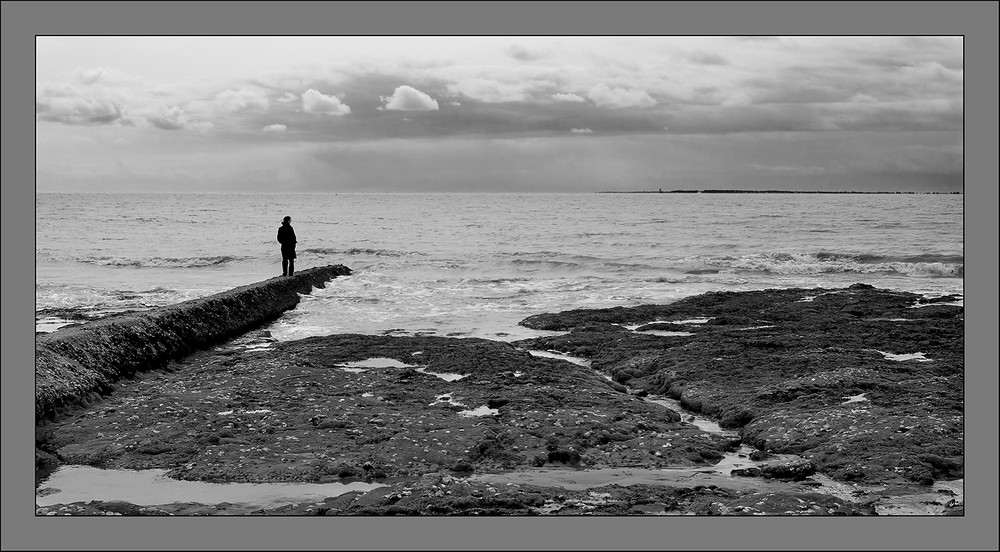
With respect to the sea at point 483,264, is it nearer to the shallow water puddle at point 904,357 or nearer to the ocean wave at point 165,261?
the ocean wave at point 165,261

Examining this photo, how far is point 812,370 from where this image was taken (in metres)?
10.6

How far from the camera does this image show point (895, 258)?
125 ft

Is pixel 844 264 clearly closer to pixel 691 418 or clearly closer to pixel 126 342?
pixel 691 418

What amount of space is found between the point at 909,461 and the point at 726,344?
232 inches

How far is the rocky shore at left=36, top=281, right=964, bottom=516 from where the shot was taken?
6.30 metres

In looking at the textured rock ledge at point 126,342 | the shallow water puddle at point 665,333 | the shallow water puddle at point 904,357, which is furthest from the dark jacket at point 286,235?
the shallow water puddle at point 904,357

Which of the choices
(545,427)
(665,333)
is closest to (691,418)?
(545,427)

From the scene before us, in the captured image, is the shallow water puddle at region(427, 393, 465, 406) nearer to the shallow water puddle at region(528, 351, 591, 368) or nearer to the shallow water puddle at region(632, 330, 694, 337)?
the shallow water puddle at region(528, 351, 591, 368)

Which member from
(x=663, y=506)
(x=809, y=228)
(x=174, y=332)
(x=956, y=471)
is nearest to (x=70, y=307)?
(x=174, y=332)

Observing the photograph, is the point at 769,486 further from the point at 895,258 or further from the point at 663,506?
the point at 895,258

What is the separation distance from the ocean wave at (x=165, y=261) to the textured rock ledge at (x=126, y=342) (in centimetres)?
2254

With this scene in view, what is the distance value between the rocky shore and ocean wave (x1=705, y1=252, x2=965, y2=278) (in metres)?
23.2

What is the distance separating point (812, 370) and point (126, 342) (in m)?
9.32

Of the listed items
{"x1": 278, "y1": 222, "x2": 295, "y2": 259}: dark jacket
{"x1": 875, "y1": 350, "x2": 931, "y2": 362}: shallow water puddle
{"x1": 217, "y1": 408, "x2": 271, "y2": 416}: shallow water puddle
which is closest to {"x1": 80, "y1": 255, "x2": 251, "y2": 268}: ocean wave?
{"x1": 278, "y1": 222, "x2": 295, "y2": 259}: dark jacket
